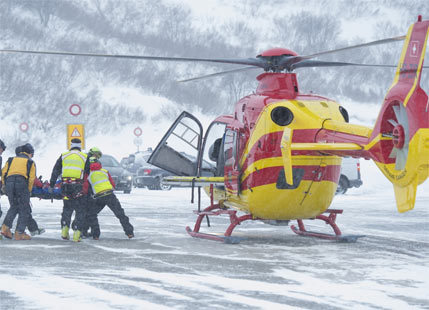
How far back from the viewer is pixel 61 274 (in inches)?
352

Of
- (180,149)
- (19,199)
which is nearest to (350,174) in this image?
(180,149)

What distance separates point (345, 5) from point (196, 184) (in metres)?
64.2

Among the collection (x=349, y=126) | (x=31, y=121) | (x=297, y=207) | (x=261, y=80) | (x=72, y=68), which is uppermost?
(x=72, y=68)

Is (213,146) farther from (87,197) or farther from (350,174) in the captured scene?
(350,174)

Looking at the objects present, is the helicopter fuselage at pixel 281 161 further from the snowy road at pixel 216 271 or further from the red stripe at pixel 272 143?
the snowy road at pixel 216 271

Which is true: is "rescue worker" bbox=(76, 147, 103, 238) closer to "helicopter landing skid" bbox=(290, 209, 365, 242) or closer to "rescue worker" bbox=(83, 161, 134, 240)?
"rescue worker" bbox=(83, 161, 134, 240)

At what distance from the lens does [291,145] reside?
1095 centimetres

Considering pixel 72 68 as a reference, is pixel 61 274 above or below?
below

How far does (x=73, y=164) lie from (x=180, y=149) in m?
2.22

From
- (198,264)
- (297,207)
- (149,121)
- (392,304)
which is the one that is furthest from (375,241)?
(149,121)

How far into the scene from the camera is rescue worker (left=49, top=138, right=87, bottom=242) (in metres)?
12.9

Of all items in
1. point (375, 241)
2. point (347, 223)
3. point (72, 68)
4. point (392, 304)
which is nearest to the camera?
point (392, 304)

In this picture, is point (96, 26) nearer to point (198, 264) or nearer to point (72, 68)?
point (72, 68)

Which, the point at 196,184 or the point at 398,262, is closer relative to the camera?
the point at 398,262
